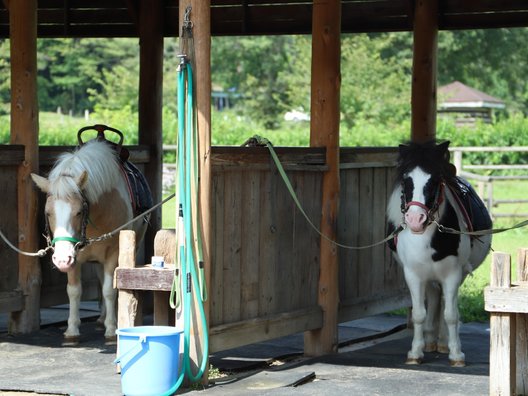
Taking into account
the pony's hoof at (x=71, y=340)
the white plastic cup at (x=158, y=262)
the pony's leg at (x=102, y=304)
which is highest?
the white plastic cup at (x=158, y=262)

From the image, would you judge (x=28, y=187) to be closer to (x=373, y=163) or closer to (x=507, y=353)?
(x=373, y=163)

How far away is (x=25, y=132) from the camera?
9.17 metres

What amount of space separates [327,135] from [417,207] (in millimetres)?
1277

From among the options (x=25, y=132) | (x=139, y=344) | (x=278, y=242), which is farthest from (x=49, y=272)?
(x=139, y=344)

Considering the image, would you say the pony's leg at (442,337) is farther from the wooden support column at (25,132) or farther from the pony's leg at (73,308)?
the wooden support column at (25,132)

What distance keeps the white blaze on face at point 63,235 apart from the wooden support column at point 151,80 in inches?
123

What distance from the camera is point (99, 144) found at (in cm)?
896

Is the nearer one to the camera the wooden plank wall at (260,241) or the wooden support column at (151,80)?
the wooden plank wall at (260,241)

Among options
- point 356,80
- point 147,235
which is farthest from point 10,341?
point 356,80

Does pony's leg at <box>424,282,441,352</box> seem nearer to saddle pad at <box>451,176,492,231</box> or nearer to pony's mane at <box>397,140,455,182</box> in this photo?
saddle pad at <box>451,176,492,231</box>

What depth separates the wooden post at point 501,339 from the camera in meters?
6.26

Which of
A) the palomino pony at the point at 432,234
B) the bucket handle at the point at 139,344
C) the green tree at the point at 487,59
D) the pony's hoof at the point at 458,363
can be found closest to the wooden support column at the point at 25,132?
the bucket handle at the point at 139,344

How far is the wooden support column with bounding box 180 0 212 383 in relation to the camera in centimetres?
704

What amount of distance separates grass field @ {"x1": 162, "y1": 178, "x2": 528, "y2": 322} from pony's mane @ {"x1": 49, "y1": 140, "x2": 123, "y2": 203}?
334 cm
